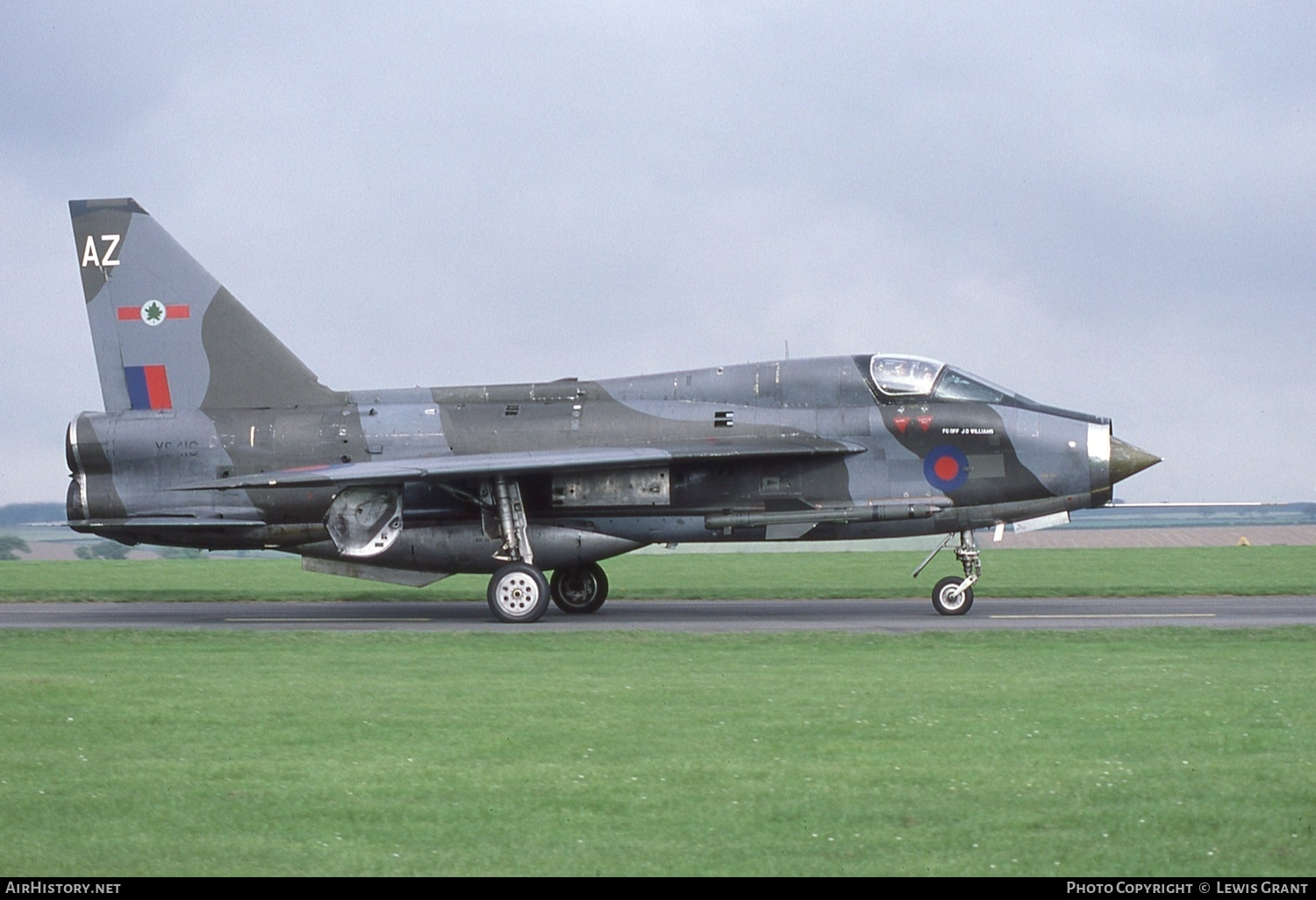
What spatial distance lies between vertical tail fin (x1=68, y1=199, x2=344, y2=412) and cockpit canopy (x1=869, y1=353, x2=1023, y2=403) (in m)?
8.69

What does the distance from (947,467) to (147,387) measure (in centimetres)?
1274

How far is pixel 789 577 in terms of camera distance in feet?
102

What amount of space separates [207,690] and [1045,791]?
7.44 m

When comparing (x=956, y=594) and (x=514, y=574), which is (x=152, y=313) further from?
(x=956, y=594)

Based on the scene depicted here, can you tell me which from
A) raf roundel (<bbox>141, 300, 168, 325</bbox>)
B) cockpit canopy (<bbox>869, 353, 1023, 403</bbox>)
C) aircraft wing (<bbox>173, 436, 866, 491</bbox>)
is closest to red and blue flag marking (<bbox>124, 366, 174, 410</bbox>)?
raf roundel (<bbox>141, 300, 168, 325</bbox>)

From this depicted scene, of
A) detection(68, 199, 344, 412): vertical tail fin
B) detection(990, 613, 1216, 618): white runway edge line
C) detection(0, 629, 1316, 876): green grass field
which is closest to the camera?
detection(0, 629, 1316, 876): green grass field

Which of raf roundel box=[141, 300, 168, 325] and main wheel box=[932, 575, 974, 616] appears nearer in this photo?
main wheel box=[932, 575, 974, 616]

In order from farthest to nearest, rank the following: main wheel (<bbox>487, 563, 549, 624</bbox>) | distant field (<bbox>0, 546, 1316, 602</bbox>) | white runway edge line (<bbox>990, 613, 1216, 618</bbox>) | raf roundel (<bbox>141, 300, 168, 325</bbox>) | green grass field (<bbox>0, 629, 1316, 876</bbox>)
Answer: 1. distant field (<bbox>0, 546, 1316, 602</bbox>)
2. raf roundel (<bbox>141, 300, 168, 325</bbox>)
3. main wheel (<bbox>487, 563, 549, 624</bbox>)
4. white runway edge line (<bbox>990, 613, 1216, 618</bbox>)
5. green grass field (<bbox>0, 629, 1316, 876</bbox>)

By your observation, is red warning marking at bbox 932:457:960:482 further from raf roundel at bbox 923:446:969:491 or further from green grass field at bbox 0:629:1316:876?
→ green grass field at bbox 0:629:1316:876

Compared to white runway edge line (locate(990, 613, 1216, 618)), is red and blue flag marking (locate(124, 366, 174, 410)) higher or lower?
higher

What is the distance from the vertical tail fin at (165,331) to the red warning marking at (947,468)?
31.2 feet

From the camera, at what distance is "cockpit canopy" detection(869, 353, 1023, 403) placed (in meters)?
21.5

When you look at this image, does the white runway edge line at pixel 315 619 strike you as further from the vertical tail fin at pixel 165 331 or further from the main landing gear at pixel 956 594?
the main landing gear at pixel 956 594

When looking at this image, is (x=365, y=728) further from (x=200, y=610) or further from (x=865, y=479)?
(x=200, y=610)
